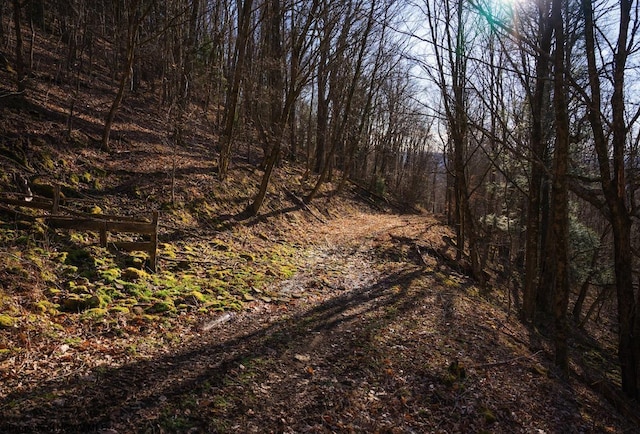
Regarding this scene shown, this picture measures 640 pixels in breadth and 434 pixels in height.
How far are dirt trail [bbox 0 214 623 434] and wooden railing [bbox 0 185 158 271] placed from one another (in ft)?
6.91

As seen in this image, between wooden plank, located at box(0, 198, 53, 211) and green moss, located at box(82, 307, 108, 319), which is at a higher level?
wooden plank, located at box(0, 198, 53, 211)

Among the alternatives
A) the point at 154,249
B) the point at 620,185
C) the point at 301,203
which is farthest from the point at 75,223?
the point at 301,203

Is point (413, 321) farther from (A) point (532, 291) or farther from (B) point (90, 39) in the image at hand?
(B) point (90, 39)

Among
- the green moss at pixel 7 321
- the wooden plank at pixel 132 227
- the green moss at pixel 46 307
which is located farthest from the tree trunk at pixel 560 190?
the green moss at pixel 7 321

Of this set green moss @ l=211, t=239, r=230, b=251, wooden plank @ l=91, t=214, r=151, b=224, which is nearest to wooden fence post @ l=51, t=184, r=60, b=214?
wooden plank @ l=91, t=214, r=151, b=224

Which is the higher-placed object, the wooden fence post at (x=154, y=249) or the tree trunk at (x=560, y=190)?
the tree trunk at (x=560, y=190)

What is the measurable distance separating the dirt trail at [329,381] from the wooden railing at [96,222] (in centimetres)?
211

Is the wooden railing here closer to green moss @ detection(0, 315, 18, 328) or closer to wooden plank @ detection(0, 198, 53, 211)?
wooden plank @ detection(0, 198, 53, 211)

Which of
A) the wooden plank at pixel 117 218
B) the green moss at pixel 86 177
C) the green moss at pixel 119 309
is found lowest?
the green moss at pixel 119 309

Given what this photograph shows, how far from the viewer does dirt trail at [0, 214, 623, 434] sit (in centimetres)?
334

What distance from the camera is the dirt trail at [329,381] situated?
334 centimetres

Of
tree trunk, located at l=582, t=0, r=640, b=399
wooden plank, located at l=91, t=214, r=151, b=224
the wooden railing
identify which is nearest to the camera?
the wooden railing

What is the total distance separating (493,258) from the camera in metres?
18.5

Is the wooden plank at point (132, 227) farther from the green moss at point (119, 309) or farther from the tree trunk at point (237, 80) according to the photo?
the tree trunk at point (237, 80)
